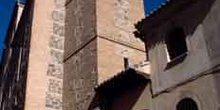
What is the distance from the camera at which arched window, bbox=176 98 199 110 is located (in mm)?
9326

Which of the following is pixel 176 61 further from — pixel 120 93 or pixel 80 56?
pixel 80 56

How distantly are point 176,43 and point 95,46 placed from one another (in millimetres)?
4041

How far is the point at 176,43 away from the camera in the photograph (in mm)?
10508

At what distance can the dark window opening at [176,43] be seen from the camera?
10.2m

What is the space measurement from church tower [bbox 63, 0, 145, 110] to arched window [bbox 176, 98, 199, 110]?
3787 millimetres

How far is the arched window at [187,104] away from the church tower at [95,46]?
149 inches

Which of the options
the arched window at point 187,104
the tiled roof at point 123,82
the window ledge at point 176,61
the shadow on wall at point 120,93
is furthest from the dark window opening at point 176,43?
the arched window at point 187,104

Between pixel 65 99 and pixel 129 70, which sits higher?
pixel 129 70

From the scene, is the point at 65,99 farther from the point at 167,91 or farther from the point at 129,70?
the point at 167,91

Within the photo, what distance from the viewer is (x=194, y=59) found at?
375 inches

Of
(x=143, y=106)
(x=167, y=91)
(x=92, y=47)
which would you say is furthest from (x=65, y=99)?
(x=167, y=91)

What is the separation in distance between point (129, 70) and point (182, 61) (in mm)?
1655

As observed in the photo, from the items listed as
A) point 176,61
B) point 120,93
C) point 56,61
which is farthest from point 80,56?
point 176,61

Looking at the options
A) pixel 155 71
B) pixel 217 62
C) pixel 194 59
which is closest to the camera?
pixel 217 62
